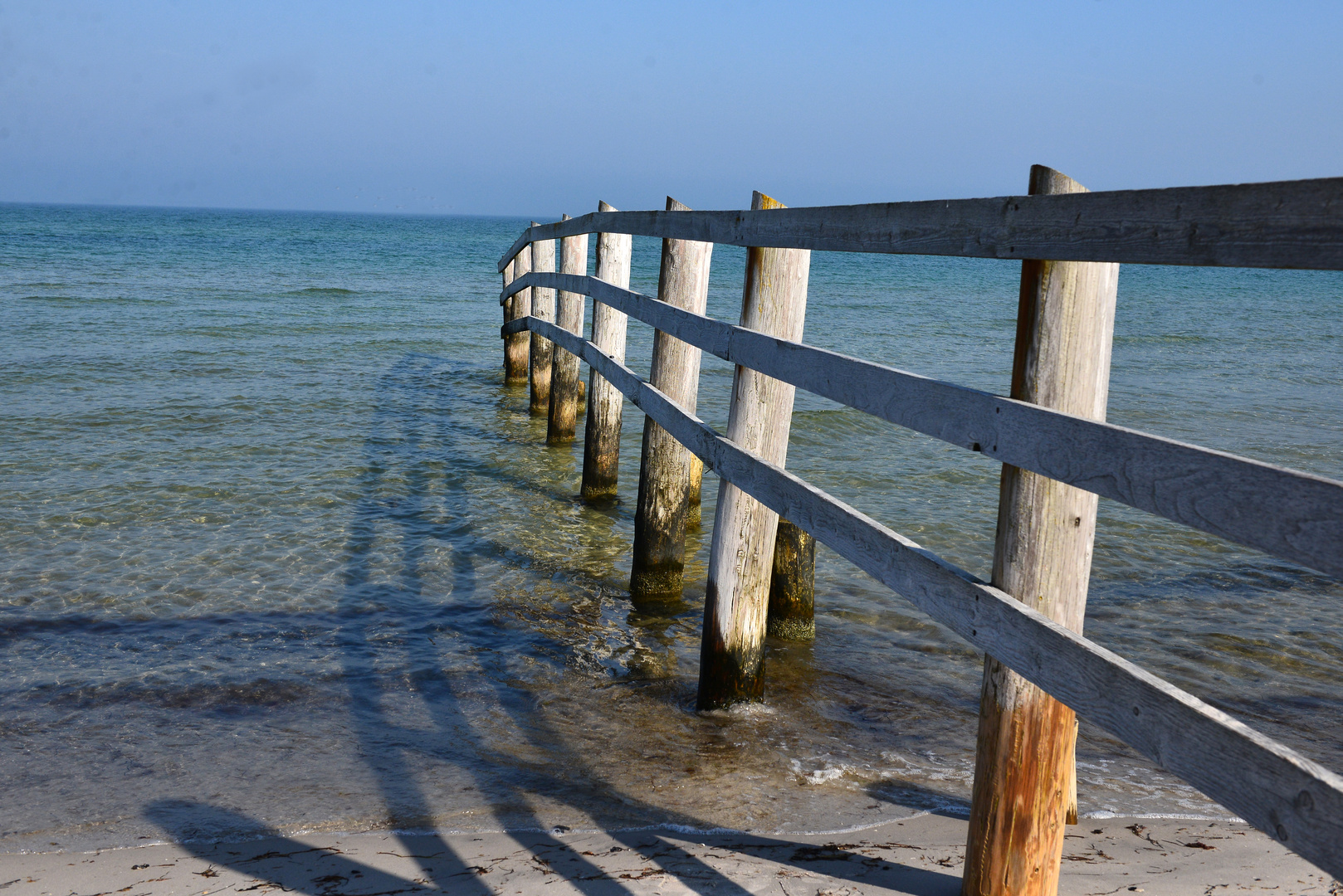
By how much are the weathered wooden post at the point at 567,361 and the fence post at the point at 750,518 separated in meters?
4.73

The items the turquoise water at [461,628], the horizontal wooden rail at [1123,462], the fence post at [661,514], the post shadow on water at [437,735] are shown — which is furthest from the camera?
the fence post at [661,514]

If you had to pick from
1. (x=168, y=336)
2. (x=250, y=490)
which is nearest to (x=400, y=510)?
(x=250, y=490)

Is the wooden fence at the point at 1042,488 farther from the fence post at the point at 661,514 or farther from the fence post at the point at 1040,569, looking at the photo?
the fence post at the point at 661,514

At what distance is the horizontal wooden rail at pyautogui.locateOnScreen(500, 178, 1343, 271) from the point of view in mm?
1479

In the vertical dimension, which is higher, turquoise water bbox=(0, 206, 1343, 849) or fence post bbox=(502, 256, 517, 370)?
fence post bbox=(502, 256, 517, 370)

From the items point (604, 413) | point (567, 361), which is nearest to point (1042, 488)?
point (604, 413)

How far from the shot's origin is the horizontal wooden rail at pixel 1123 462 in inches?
56.8

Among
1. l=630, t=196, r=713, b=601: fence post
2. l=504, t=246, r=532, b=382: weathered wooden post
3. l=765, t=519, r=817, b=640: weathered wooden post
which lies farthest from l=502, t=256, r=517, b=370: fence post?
l=765, t=519, r=817, b=640: weathered wooden post

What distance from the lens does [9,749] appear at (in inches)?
145

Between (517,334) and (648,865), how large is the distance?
11431mm

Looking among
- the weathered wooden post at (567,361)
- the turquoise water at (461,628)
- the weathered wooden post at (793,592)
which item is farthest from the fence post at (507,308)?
the weathered wooden post at (793,592)

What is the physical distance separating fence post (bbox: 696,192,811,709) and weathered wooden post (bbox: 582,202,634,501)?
134 inches

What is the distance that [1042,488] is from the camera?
Result: 2260 mm

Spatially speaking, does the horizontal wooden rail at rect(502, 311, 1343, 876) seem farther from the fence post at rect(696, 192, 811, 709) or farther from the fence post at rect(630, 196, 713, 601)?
the fence post at rect(630, 196, 713, 601)
